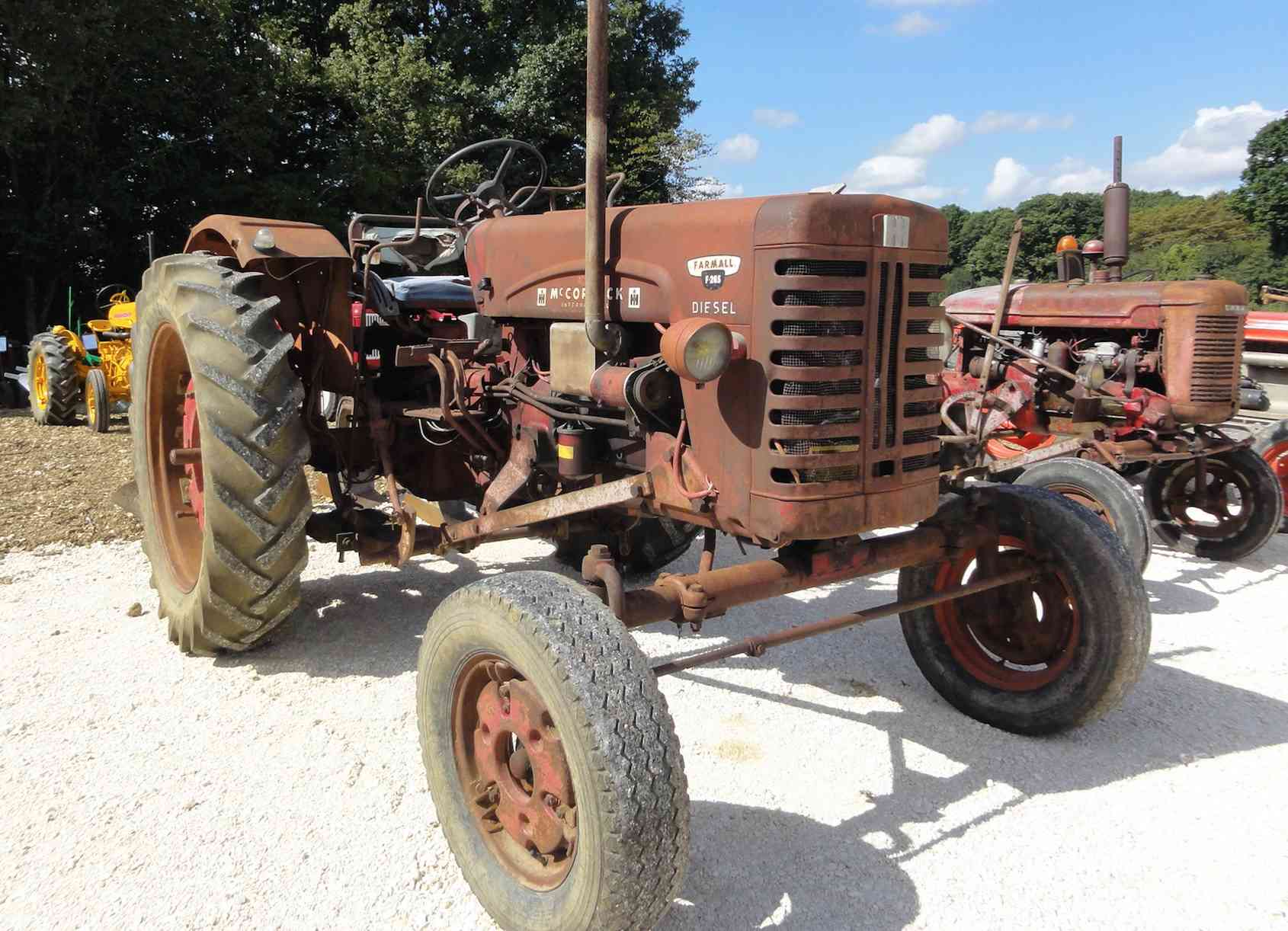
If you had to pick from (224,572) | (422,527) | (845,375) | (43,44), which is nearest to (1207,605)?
(845,375)

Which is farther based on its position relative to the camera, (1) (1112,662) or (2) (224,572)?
(2) (224,572)

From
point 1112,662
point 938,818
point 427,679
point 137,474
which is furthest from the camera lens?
point 137,474

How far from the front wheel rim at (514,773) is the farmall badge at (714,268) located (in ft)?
3.76

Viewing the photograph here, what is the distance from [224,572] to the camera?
3348 mm

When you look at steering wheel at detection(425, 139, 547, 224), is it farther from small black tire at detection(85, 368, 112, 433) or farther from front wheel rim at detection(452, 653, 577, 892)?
small black tire at detection(85, 368, 112, 433)

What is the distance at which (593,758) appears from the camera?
198 cm

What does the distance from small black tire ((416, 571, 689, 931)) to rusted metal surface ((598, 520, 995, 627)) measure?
0.96 ft

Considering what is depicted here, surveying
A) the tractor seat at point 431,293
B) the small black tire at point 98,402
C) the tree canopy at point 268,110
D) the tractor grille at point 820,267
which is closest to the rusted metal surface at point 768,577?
the tractor grille at point 820,267

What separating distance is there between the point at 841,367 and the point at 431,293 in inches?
99.4

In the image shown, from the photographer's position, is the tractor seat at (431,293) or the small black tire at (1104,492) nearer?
the tractor seat at (431,293)

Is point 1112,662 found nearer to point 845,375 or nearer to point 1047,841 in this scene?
point 1047,841

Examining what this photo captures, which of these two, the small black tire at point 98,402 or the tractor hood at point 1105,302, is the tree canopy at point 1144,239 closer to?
the tractor hood at point 1105,302

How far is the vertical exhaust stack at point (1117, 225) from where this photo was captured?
21.1 ft

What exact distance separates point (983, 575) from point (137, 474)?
3.64m
